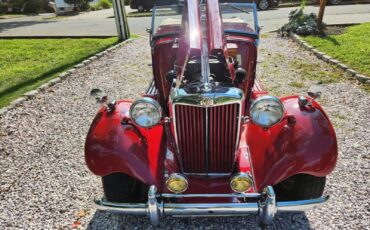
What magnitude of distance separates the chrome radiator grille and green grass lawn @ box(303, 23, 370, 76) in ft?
15.3

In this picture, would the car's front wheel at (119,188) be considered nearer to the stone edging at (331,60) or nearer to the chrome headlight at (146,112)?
the chrome headlight at (146,112)

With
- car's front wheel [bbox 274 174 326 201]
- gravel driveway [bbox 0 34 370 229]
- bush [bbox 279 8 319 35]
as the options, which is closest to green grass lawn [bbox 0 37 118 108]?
gravel driveway [bbox 0 34 370 229]

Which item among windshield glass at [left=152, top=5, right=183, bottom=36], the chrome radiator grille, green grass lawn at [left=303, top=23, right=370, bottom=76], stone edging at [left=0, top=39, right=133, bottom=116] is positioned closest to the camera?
the chrome radiator grille

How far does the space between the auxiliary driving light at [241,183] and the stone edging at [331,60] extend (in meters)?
4.35

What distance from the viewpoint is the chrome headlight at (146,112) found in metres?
2.56

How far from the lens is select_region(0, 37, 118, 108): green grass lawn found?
6621mm

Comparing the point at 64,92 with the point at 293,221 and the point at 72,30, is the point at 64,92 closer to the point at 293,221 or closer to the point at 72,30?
the point at 293,221

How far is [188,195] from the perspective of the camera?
8.16 ft

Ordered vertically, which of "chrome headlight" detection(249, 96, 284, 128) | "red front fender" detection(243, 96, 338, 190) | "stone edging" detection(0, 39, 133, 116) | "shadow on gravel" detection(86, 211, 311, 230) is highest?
"chrome headlight" detection(249, 96, 284, 128)

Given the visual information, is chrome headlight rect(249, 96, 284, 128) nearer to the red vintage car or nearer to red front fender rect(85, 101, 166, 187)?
the red vintage car

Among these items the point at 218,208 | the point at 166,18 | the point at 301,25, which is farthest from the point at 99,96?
the point at 301,25

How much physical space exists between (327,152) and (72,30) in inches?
509

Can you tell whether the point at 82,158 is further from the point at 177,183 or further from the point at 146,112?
the point at 177,183

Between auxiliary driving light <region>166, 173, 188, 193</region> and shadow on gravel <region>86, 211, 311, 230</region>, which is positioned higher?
auxiliary driving light <region>166, 173, 188, 193</region>
